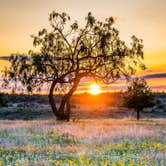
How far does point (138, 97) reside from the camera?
65.2 m

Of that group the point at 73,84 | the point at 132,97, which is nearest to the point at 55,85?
the point at 73,84

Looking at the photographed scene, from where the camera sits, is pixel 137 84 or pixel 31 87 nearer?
pixel 31 87

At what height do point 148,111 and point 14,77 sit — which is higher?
point 14,77

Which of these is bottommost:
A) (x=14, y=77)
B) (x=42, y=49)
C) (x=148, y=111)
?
(x=148, y=111)

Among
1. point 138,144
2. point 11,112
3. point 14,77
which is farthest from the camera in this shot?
point 11,112

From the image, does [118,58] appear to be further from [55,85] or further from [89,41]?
[55,85]

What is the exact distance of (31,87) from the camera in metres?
46.7

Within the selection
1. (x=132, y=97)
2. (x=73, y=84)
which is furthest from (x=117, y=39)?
(x=132, y=97)

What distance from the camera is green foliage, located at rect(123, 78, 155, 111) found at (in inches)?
2576

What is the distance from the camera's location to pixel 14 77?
4650 cm

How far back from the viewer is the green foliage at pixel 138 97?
6544 cm

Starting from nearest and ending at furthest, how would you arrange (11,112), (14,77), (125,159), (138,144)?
(125,159) < (138,144) < (14,77) < (11,112)

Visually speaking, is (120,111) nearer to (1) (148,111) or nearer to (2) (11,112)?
(1) (148,111)

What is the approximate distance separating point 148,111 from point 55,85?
49651 mm
